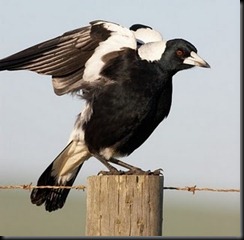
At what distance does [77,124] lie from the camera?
5.83 m

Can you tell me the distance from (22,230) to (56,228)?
0.74 meters

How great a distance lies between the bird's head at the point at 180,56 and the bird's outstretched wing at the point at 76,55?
0.76 ft

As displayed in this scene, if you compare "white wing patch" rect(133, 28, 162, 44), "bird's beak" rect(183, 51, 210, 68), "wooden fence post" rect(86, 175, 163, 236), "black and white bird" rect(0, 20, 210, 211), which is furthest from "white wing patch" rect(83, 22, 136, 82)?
"wooden fence post" rect(86, 175, 163, 236)

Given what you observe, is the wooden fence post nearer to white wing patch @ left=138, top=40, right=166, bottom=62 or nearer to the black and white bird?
the black and white bird

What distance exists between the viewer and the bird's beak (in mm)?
5703

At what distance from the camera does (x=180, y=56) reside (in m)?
5.74

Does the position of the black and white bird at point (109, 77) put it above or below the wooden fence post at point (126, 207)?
above

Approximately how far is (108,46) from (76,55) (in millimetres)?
229

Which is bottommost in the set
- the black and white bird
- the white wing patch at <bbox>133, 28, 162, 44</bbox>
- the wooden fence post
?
the wooden fence post

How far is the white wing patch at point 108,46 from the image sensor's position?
5.68m

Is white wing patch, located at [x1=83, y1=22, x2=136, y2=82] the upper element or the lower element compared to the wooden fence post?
upper

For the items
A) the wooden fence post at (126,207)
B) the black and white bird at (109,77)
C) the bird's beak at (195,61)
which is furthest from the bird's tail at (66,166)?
the wooden fence post at (126,207)

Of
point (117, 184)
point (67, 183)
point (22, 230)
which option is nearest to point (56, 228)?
point (22, 230)

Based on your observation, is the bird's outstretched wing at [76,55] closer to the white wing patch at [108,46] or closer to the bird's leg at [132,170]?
the white wing patch at [108,46]
